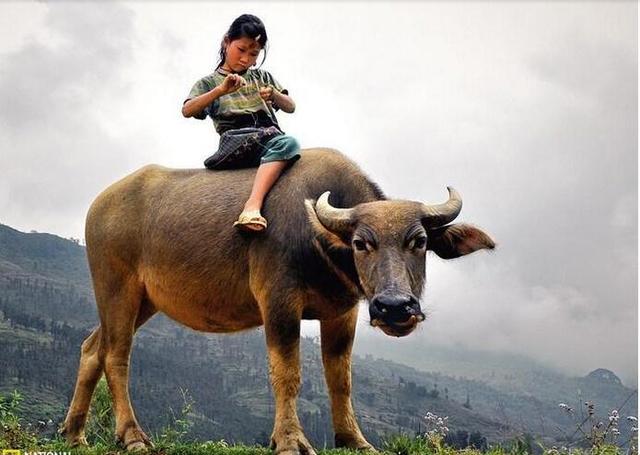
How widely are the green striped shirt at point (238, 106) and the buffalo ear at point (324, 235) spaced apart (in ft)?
4.43

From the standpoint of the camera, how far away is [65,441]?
23.2 ft

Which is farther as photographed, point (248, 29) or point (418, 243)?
point (248, 29)

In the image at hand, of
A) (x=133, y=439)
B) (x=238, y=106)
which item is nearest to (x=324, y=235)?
(x=238, y=106)

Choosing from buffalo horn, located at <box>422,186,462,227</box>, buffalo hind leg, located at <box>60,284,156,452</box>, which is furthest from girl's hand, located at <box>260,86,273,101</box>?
buffalo hind leg, located at <box>60,284,156,452</box>

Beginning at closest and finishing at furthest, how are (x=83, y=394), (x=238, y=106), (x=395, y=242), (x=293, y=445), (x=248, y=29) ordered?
(x=395, y=242), (x=293, y=445), (x=248, y=29), (x=238, y=106), (x=83, y=394)

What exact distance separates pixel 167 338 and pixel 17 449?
616 ft

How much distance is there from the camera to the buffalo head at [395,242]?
192 inches

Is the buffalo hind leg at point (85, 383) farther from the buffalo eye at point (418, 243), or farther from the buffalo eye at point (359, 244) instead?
the buffalo eye at point (418, 243)

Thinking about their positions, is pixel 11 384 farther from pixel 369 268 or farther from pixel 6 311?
pixel 369 268

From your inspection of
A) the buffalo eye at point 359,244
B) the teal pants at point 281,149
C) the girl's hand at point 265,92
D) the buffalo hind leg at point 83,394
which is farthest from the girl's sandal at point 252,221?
the buffalo hind leg at point 83,394

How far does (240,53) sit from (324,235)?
75.3 inches

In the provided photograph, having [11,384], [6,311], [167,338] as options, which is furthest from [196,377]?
[11,384]

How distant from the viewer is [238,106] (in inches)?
257

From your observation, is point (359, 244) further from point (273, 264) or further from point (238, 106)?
point (238, 106)
